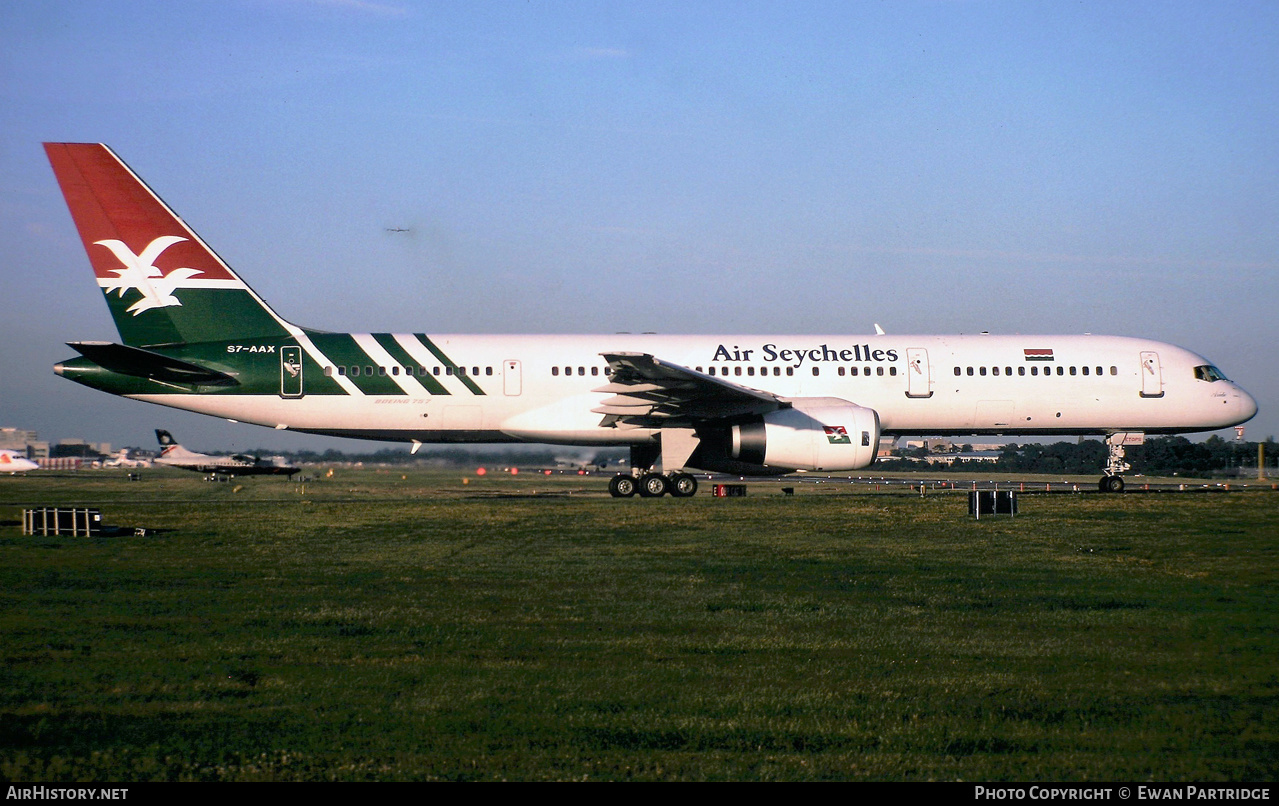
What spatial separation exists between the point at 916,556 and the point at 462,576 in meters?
5.85

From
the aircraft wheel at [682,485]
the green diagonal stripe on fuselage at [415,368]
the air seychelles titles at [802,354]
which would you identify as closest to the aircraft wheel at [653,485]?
the aircraft wheel at [682,485]

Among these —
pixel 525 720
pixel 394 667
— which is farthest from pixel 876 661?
pixel 394 667

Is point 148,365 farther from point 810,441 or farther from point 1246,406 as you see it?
point 1246,406

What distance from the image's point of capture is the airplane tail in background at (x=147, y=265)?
78.9 feet

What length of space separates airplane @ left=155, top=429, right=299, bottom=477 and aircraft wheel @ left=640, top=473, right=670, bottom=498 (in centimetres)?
2165

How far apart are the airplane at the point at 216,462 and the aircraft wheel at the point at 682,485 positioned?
22.1 meters

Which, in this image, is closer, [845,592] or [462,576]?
[845,592]

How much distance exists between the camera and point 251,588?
1083 centimetres

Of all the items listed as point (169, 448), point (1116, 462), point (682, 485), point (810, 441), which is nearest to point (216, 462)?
point (169, 448)

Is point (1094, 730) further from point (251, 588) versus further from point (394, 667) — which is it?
point (251, 588)

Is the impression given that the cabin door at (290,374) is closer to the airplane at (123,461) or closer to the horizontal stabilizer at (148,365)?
the horizontal stabilizer at (148,365)

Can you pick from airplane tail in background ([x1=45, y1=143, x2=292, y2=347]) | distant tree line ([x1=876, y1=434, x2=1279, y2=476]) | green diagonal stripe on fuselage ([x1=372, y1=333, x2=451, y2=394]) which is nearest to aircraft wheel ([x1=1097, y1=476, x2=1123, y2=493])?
distant tree line ([x1=876, y1=434, x2=1279, y2=476])

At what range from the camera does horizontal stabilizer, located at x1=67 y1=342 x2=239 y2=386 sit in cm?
2273

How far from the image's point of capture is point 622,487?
85.6 ft
